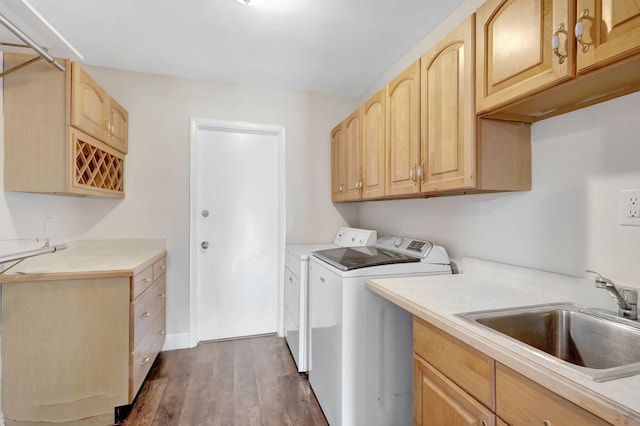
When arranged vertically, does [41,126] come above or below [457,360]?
above

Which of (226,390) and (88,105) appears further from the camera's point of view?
(226,390)

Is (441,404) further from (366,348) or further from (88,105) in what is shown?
(88,105)

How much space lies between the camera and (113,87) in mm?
2518

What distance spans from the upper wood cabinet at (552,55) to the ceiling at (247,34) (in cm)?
83

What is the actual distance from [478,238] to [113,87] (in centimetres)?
301

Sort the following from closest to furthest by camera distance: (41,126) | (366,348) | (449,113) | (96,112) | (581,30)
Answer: (581,30)
(449,113)
(366,348)
(41,126)
(96,112)

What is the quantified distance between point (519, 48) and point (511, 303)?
0.95 metres

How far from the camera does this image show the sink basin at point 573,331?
0.92 m

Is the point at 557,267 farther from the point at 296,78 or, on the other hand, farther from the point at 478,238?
the point at 296,78

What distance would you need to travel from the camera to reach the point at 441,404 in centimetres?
104

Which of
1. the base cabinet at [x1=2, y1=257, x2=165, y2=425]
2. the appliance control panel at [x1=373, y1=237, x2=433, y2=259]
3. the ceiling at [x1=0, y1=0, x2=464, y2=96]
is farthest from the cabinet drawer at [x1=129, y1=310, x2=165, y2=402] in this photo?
the ceiling at [x1=0, y1=0, x2=464, y2=96]

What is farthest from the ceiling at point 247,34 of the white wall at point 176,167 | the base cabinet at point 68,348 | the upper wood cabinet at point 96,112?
the base cabinet at point 68,348

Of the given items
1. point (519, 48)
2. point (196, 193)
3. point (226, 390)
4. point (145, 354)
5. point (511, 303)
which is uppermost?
point (519, 48)

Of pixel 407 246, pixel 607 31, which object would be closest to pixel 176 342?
pixel 407 246
